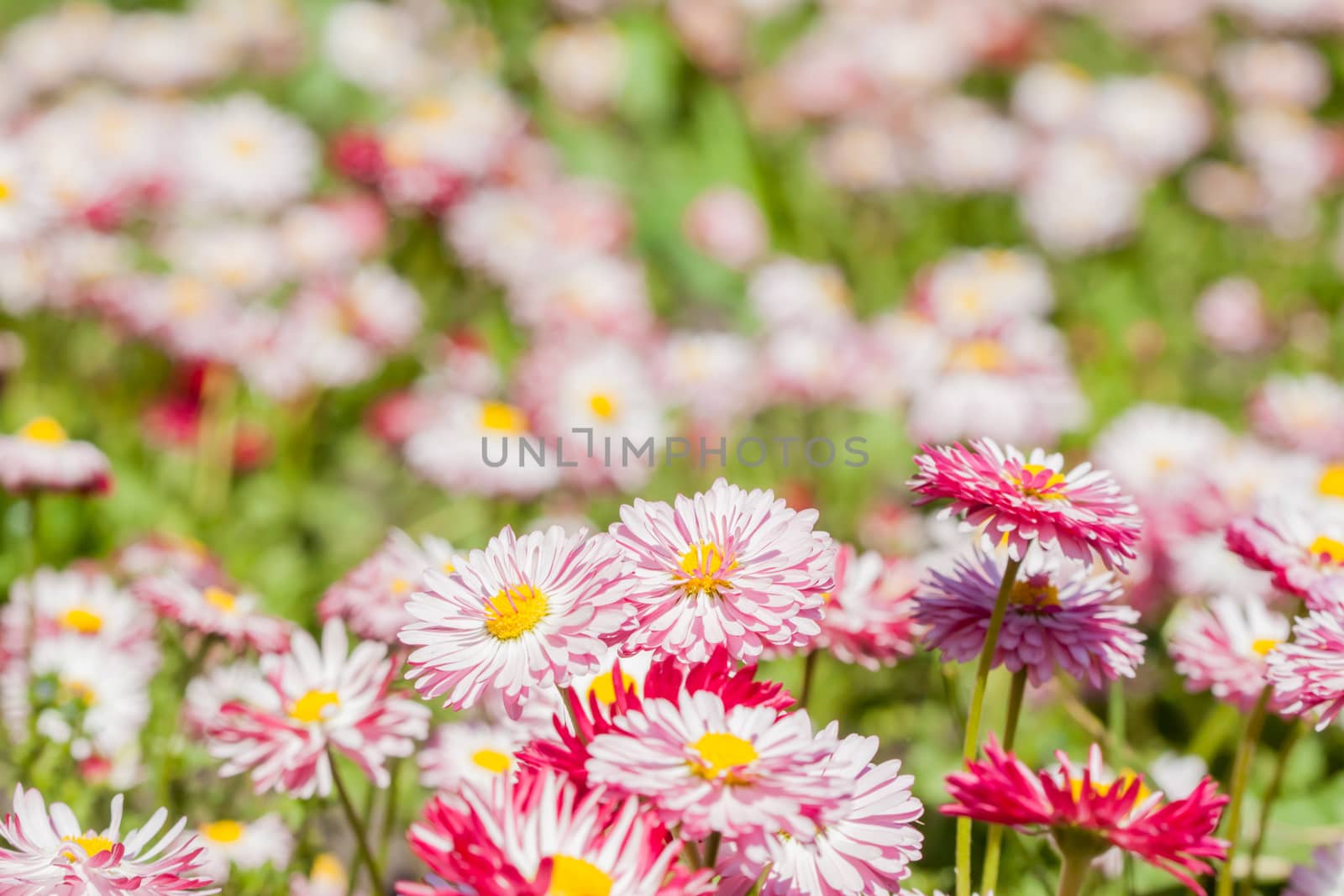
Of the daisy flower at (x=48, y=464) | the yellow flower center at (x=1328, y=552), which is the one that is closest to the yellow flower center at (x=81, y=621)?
the daisy flower at (x=48, y=464)

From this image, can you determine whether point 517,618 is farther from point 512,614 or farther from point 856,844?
point 856,844

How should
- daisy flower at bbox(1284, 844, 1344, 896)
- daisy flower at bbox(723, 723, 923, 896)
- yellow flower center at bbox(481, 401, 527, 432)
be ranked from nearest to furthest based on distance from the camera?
daisy flower at bbox(723, 723, 923, 896) → daisy flower at bbox(1284, 844, 1344, 896) → yellow flower center at bbox(481, 401, 527, 432)

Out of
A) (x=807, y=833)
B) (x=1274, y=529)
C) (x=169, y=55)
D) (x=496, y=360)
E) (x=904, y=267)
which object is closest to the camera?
(x=807, y=833)

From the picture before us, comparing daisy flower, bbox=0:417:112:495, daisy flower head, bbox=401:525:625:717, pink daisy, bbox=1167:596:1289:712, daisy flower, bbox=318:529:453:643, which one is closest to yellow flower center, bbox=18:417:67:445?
daisy flower, bbox=0:417:112:495

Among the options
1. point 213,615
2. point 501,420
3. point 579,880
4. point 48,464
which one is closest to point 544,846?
point 579,880

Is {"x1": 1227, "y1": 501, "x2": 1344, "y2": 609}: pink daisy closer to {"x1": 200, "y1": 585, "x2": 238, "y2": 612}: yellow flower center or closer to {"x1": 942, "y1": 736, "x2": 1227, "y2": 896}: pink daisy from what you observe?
{"x1": 942, "y1": 736, "x2": 1227, "y2": 896}: pink daisy

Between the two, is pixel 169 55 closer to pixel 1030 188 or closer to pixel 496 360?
pixel 496 360

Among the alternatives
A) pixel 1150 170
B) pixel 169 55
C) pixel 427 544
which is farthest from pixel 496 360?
pixel 1150 170
